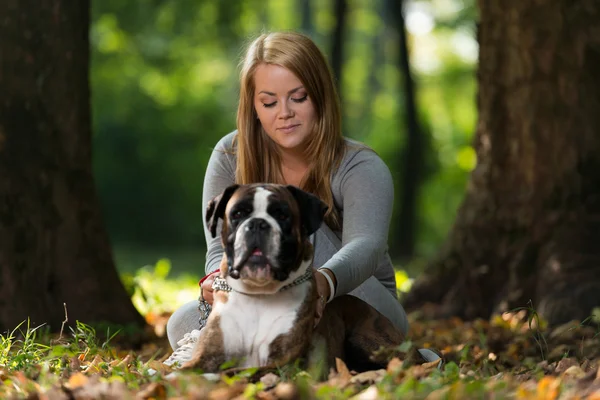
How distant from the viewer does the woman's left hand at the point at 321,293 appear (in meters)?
4.07

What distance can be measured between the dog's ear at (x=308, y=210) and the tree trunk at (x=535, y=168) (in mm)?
3207

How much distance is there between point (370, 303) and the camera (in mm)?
4941

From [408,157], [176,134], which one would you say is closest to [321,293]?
[408,157]

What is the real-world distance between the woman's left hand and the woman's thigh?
75 cm

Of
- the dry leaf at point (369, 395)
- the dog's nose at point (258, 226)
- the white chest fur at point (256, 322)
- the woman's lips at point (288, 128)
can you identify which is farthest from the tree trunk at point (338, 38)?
the dry leaf at point (369, 395)

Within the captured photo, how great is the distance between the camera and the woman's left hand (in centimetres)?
407

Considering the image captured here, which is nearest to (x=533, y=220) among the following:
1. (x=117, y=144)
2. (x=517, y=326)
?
(x=517, y=326)

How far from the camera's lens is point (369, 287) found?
4.96 m

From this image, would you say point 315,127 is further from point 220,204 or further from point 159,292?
point 159,292

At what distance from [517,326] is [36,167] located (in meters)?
3.62

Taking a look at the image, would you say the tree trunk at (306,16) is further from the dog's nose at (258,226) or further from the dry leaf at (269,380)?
the dry leaf at (269,380)

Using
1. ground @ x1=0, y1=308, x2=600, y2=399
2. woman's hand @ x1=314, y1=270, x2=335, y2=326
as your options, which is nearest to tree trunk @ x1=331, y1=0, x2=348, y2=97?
ground @ x1=0, y1=308, x2=600, y2=399

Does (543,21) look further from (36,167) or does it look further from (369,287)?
(36,167)

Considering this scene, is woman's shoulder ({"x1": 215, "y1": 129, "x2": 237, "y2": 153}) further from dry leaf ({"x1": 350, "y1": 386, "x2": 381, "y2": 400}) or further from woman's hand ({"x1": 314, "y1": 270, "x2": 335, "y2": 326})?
dry leaf ({"x1": 350, "y1": 386, "x2": 381, "y2": 400})
